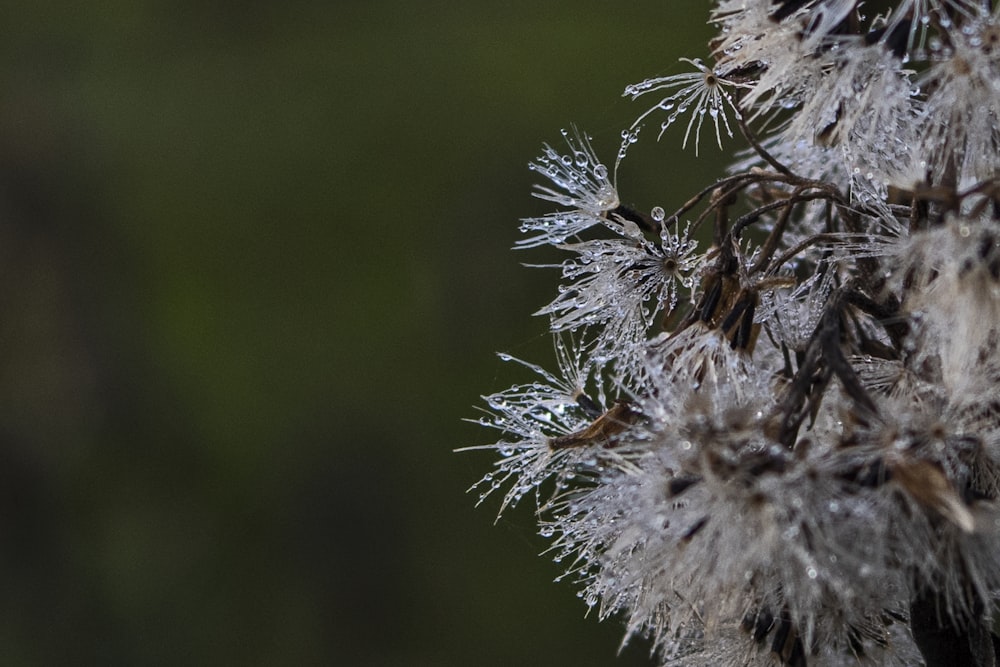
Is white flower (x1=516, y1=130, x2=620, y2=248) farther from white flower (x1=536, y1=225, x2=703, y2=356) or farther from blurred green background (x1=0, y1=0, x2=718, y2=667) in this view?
blurred green background (x1=0, y1=0, x2=718, y2=667)

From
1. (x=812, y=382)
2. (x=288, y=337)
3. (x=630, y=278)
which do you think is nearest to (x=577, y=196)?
(x=630, y=278)

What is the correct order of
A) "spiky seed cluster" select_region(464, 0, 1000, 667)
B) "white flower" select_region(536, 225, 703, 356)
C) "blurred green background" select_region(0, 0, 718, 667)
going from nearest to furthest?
"spiky seed cluster" select_region(464, 0, 1000, 667) → "white flower" select_region(536, 225, 703, 356) → "blurred green background" select_region(0, 0, 718, 667)

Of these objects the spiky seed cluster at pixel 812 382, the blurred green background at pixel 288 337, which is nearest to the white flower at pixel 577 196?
the spiky seed cluster at pixel 812 382

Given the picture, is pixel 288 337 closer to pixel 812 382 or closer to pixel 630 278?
pixel 630 278

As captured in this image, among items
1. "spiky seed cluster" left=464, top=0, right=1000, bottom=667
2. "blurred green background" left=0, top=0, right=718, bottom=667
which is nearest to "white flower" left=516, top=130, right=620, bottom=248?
"spiky seed cluster" left=464, top=0, right=1000, bottom=667

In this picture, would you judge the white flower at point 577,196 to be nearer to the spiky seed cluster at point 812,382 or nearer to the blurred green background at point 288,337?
the spiky seed cluster at point 812,382
